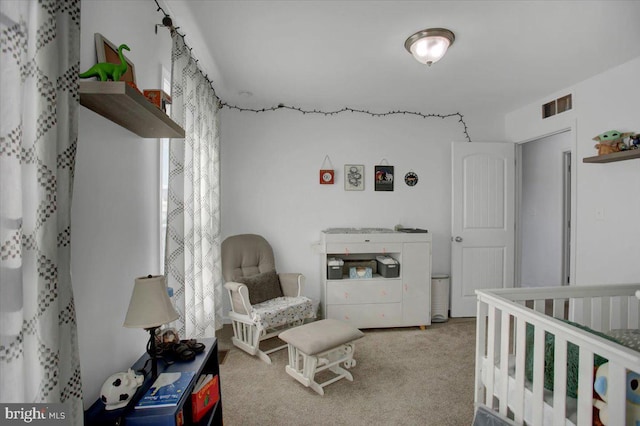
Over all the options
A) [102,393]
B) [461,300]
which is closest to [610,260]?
[461,300]

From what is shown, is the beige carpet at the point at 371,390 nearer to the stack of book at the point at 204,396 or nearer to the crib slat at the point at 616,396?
the stack of book at the point at 204,396

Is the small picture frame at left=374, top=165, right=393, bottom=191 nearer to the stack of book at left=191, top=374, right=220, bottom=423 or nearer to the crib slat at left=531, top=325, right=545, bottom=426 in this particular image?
the crib slat at left=531, top=325, right=545, bottom=426

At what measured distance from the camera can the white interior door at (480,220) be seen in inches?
144

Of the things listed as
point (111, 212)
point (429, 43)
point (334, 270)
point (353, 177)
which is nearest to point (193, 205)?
point (111, 212)

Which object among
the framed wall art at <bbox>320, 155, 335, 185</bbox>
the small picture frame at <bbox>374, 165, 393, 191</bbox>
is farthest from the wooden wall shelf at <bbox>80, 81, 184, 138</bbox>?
the small picture frame at <bbox>374, 165, 393, 191</bbox>

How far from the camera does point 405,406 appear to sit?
6.64 feet

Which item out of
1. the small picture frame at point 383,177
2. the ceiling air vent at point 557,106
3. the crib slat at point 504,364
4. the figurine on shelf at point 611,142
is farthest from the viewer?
the small picture frame at point 383,177

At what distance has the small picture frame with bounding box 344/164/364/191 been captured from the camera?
372cm

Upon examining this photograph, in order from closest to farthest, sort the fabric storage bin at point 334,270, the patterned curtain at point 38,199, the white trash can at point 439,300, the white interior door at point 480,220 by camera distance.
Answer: the patterned curtain at point 38,199
the fabric storage bin at point 334,270
the white trash can at point 439,300
the white interior door at point 480,220

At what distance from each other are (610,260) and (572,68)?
1.70 m

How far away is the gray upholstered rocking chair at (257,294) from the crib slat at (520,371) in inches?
71.6

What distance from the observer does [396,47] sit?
2.27 m

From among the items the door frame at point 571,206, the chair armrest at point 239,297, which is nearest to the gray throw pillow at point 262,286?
the chair armrest at point 239,297

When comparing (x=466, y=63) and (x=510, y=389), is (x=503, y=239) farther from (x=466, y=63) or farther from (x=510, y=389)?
(x=510, y=389)
